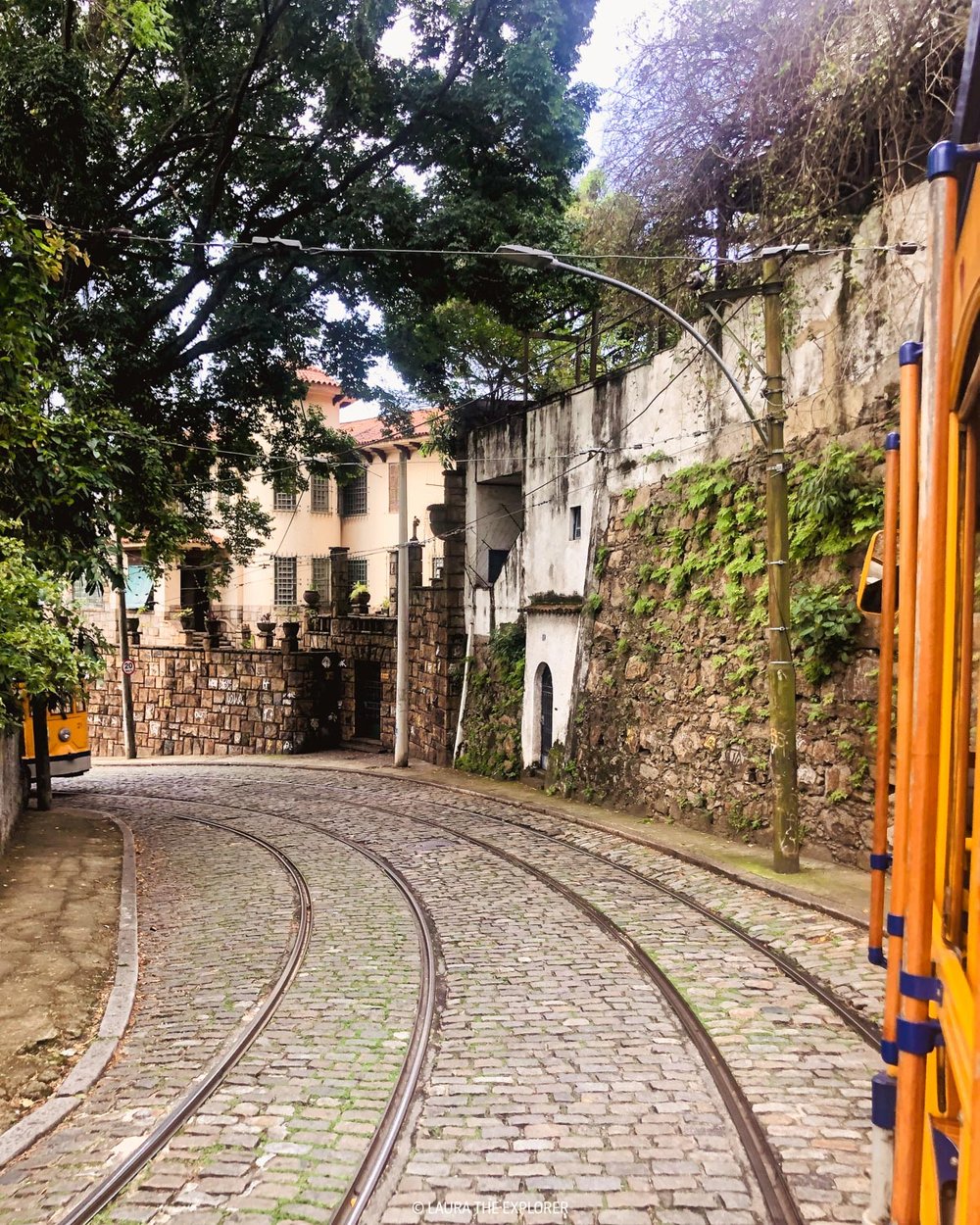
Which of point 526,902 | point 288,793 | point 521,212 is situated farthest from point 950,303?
point 288,793

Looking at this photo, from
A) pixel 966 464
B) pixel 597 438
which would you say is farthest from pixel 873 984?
pixel 597 438

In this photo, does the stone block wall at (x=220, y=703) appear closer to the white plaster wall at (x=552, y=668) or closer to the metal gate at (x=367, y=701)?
the metal gate at (x=367, y=701)

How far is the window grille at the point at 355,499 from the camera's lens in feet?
128

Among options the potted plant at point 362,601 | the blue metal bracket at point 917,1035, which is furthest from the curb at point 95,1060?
the potted plant at point 362,601

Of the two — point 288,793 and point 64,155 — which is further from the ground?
point 64,155

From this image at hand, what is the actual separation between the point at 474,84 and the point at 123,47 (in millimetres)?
4950

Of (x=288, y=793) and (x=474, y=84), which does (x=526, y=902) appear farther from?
(x=474, y=84)

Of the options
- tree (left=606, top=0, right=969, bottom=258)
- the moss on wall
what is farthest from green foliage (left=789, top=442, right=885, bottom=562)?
the moss on wall

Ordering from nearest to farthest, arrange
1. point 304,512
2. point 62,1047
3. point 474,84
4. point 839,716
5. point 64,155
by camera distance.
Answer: point 62,1047
point 839,716
point 64,155
point 474,84
point 304,512

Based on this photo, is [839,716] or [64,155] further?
[64,155]

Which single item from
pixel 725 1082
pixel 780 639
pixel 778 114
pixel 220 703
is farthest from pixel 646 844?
pixel 220 703

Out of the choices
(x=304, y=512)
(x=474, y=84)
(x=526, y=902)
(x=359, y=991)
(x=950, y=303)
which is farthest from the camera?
(x=304, y=512)

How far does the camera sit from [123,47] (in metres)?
13.4

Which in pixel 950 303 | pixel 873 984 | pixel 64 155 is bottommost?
pixel 873 984
